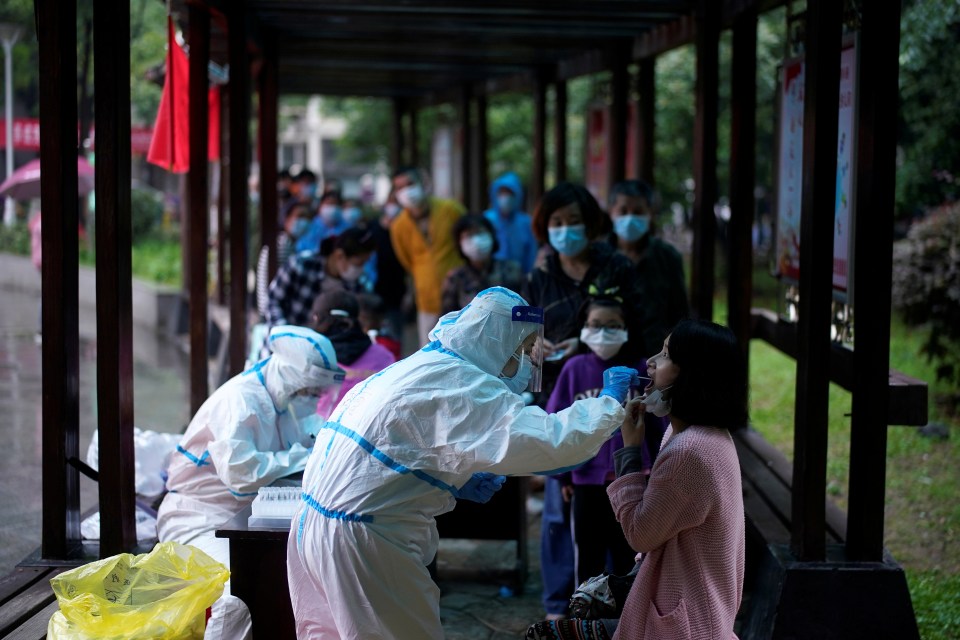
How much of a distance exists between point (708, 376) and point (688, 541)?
18.9 inches

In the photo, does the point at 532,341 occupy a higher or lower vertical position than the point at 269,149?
lower

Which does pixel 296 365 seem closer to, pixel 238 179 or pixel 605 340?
pixel 605 340

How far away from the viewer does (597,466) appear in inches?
206

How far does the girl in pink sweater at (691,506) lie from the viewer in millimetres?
3414

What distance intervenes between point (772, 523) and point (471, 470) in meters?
2.62

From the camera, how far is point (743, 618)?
18.1 feet

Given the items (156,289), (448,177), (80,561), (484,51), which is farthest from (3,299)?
(80,561)

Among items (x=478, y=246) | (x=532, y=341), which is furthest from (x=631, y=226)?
(x=532, y=341)

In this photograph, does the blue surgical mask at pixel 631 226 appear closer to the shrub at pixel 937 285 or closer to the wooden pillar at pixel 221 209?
the wooden pillar at pixel 221 209

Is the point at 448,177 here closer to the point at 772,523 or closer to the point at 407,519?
the point at 772,523

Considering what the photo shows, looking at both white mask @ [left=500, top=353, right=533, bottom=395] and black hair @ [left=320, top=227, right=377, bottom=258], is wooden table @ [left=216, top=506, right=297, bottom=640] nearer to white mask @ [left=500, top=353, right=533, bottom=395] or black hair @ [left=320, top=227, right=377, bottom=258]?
white mask @ [left=500, top=353, right=533, bottom=395]

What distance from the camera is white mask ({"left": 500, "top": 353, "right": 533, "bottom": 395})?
3.88 meters

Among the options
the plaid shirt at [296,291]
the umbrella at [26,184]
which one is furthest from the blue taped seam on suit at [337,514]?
the umbrella at [26,184]

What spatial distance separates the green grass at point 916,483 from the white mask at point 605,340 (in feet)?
3.28
